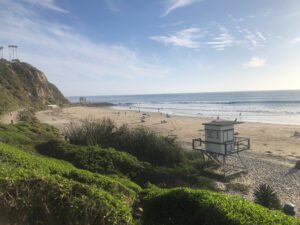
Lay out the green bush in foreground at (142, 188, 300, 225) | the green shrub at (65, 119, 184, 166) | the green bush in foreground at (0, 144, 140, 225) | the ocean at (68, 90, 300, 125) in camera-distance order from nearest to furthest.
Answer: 1. the green bush in foreground at (0, 144, 140, 225)
2. the green bush in foreground at (142, 188, 300, 225)
3. the green shrub at (65, 119, 184, 166)
4. the ocean at (68, 90, 300, 125)

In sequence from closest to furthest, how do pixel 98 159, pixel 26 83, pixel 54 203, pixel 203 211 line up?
1. pixel 54 203
2. pixel 203 211
3. pixel 98 159
4. pixel 26 83

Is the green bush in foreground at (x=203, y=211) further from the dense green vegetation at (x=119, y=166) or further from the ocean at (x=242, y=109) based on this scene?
the ocean at (x=242, y=109)

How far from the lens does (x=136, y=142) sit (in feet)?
42.2

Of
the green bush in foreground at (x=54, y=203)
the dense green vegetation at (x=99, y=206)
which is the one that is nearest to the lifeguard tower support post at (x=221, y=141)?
the dense green vegetation at (x=99, y=206)

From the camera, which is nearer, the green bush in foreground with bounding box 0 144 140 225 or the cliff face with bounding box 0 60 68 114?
the green bush in foreground with bounding box 0 144 140 225

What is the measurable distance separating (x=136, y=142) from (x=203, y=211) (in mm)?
8937

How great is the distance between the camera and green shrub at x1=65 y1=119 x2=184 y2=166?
12305 mm

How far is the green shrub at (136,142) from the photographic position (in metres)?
12.3

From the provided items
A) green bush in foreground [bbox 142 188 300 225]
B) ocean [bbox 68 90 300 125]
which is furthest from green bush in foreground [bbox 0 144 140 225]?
ocean [bbox 68 90 300 125]

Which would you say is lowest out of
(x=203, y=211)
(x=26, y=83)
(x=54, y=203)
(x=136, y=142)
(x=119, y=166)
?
(x=119, y=166)

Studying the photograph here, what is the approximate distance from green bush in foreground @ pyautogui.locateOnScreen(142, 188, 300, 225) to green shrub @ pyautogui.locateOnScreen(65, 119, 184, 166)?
725cm

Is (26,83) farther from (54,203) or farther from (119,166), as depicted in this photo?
(54,203)

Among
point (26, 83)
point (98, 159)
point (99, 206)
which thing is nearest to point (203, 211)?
point (99, 206)

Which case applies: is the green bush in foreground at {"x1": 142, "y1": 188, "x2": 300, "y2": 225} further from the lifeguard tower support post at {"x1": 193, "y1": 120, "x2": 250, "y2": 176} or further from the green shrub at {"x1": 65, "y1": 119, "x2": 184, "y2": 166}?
the lifeguard tower support post at {"x1": 193, "y1": 120, "x2": 250, "y2": 176}
